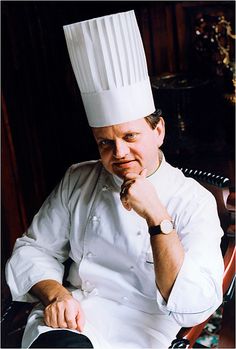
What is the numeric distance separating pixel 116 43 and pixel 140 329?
2.17ft

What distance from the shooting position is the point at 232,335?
1.50 metres

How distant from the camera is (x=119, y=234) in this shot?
134cm

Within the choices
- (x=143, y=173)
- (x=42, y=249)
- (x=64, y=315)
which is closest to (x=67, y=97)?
(x=42, y=249)

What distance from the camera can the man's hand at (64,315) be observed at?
50.4 inches

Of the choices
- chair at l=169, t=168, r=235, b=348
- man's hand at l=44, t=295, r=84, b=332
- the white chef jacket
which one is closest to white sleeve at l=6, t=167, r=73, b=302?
the white chef jacket

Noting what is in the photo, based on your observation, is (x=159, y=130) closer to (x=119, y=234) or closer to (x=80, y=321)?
(x=119, y=234)

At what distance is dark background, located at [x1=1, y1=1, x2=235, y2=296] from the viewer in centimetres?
158

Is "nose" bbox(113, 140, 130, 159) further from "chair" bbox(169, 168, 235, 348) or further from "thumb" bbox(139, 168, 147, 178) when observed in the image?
"chair" bbox(169, 168, 235, 348)

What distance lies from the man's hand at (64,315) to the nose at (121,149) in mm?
362

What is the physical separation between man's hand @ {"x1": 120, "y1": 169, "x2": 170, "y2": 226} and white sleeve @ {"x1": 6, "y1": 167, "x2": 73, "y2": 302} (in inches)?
11.5

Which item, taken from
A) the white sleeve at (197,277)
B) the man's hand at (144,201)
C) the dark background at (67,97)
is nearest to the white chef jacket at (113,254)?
the white sleeve at (197,277)

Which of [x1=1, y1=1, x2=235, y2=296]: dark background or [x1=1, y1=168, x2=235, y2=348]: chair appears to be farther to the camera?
[x1=1, y1=1, x2=235, y2=296]: dark background

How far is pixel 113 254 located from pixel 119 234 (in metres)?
Answer: 0.05

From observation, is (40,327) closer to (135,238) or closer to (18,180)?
(135,238)
